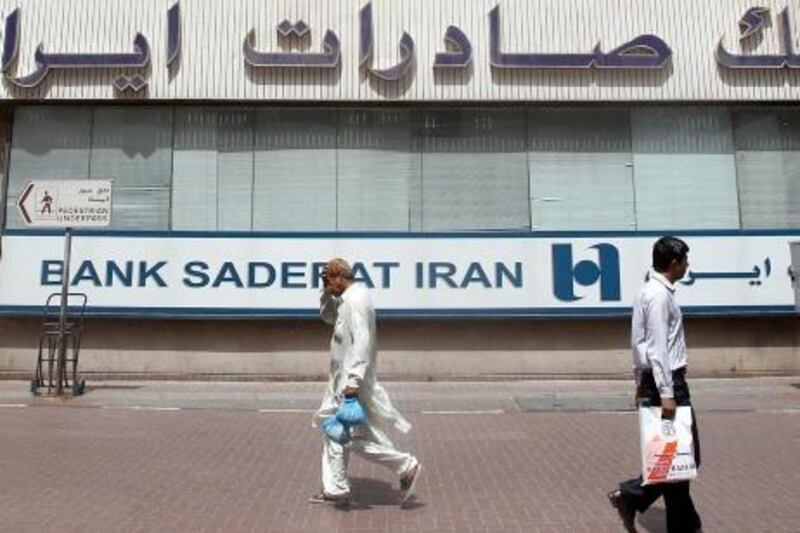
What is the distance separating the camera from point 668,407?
435cm

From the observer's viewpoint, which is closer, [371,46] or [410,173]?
[371,46]

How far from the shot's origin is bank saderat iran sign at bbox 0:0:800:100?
13227 mm

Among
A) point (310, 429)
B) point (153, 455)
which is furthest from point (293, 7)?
point (153, 455)

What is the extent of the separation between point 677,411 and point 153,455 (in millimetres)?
4832

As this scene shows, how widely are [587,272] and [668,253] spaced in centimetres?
822

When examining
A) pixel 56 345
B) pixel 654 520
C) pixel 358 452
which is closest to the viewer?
pixel 654 520

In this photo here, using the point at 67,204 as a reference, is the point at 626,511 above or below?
below

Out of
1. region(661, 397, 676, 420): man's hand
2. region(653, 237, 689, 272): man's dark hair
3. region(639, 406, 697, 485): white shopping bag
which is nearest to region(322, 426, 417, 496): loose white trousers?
region(639, 406, 697, 485): white shopping bag

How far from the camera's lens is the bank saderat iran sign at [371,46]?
521 inches

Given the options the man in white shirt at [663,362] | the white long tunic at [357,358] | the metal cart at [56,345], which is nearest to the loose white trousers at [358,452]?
the white long tunic at [357,358]

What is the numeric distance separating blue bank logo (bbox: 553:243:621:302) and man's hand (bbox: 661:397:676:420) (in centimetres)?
839

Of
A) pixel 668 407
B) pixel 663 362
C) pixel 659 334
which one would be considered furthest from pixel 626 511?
pixel 659 334

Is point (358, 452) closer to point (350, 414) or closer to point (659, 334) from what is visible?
point (350, 414)

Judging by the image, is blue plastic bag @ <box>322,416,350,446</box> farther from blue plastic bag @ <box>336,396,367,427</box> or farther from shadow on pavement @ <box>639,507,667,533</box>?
shadow on pavement @ <box>639,507,667,533</box>
